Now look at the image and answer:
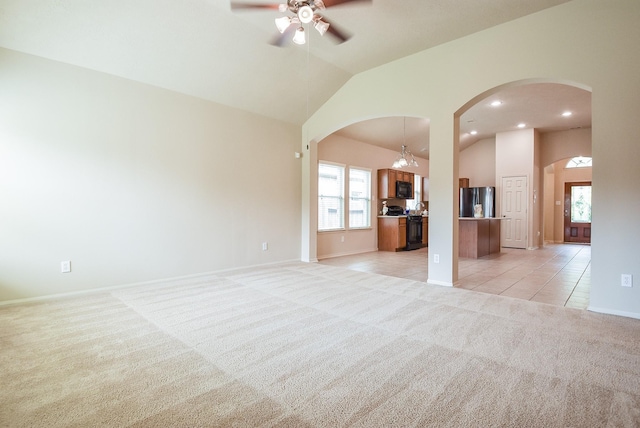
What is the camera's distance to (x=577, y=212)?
33.9 ft

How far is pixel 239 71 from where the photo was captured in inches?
175

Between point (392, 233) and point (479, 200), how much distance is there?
330 centimetres

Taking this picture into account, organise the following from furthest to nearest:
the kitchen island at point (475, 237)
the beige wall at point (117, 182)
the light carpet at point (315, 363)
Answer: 1. the kitchen island at point (475, 237)
2. the beige wall at point (117, 182)
3. the light carpet at point (315, 363)

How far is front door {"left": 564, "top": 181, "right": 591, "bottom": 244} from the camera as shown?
10086 millimetres

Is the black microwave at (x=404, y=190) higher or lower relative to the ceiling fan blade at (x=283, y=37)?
lower

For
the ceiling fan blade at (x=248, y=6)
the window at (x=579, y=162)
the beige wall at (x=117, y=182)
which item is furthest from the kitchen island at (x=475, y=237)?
the window at (x=579, y=162)

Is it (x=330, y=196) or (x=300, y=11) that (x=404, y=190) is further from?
(x=300, y=11)

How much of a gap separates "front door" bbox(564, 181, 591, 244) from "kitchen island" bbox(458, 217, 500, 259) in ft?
17.7

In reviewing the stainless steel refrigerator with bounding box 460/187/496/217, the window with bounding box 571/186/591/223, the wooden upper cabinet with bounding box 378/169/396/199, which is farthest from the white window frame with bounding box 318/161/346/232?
the window with bounding box 571/186/591/223

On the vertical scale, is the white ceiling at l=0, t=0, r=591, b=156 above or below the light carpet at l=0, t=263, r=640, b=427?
above

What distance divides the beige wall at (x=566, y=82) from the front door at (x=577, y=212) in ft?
29.6

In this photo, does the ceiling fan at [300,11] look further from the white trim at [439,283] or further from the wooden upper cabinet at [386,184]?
the wooden upper cabinet at [386,184]

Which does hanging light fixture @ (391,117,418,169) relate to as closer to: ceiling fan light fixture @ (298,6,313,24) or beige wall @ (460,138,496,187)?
beige wall @ (460,138,496,187)

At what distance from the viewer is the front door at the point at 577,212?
10.1 metres
